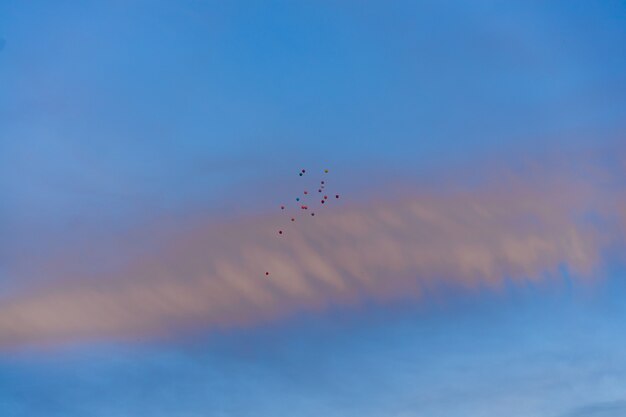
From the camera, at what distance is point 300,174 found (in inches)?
6043

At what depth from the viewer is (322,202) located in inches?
6053

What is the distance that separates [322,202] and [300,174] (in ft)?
21.1
